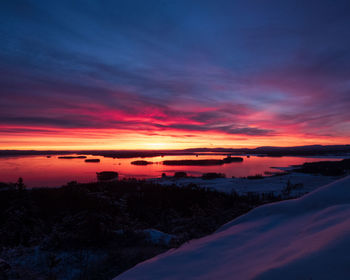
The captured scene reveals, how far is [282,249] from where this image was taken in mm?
2516

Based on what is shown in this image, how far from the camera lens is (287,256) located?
2.17 metres

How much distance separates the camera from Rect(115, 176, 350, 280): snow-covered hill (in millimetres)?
1773

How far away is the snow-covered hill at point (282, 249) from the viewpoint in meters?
1.77

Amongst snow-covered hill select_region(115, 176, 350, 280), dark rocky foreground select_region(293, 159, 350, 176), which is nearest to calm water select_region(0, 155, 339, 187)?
dark rocky foreground select_region(293, 159, 350, 176)

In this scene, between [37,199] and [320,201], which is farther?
[37,199]

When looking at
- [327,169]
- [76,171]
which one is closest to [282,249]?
[327,169]

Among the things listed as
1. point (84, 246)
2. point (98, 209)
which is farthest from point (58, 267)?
point (98, 209)

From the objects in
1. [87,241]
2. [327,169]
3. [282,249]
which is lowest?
[87,241]

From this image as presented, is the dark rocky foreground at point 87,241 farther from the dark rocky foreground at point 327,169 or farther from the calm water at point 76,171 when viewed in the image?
the dark rocky foreground at point 327,169

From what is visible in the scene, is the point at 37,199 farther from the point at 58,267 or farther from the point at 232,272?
the point at 232,272

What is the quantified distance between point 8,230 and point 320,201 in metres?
10.5

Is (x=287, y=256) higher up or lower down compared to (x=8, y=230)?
higher up

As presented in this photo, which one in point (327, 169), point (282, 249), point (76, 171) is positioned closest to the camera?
point (282, 249)

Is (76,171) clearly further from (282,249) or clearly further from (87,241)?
(282,249)
